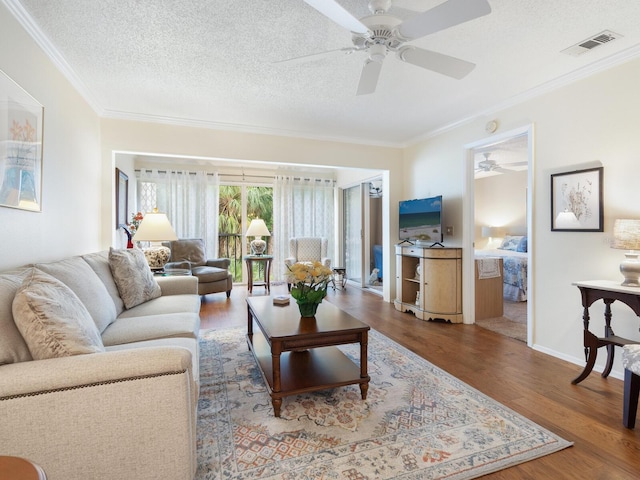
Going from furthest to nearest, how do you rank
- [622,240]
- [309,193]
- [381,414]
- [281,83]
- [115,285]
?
[309,193], [281,83], [115,285], [622,240], [381,414]

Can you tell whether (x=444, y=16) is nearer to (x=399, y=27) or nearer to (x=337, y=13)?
(x=399, y=27)

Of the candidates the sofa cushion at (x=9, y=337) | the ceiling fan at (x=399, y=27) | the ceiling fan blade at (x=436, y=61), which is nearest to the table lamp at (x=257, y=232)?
the ceiling fan at (x=399, y=27)

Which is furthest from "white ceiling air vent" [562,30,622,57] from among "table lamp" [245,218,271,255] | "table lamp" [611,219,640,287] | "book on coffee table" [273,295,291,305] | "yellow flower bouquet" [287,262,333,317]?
"table lamp" [245,218,271,255]

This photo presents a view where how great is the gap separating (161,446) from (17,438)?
45cm

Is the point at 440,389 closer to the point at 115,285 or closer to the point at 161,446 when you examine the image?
the point at 161,446

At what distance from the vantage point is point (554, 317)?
2.93 m

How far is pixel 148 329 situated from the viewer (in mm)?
2037

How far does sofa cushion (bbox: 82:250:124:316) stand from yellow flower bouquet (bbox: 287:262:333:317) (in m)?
1.39

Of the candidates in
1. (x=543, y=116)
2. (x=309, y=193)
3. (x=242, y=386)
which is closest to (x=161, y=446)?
(x=242, y=386)

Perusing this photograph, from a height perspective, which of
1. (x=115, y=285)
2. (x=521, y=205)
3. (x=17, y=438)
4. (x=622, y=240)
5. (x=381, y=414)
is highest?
(x=521, y=205)

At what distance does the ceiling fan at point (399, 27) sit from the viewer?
5.01 feet

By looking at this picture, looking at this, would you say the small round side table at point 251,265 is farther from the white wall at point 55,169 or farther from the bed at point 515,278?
the bed at point 515,278

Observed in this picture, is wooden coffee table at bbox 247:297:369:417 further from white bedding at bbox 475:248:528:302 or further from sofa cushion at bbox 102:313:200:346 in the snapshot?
white bedding at bbox 475:248:528:302

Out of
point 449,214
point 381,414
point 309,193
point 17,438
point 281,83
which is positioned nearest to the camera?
point 17,438
